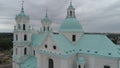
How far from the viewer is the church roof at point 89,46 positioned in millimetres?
27867

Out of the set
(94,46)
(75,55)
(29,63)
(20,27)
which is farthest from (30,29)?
(94,46)

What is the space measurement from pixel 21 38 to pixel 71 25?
1318 centimetres

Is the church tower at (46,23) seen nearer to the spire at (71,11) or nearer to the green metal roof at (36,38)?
the green metal roof at (36,38)

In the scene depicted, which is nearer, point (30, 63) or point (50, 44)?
point (50, 44)

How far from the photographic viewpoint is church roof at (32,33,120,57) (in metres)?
27.9

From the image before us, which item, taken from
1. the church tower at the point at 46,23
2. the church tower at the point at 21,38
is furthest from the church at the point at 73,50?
the church tower at the point at 46,23

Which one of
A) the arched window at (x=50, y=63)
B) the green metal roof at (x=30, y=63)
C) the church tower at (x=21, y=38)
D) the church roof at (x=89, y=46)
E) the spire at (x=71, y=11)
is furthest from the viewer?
the church tower at (x=21, y=38)

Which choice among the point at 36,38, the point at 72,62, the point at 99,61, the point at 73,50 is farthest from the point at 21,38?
the point at 99,61

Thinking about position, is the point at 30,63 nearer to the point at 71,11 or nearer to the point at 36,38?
the point at 36,38

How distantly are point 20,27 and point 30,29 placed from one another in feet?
8.55

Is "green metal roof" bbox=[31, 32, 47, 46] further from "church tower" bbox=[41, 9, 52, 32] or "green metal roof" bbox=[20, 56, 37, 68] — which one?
"church tower" bbox=[41, 9, 52, 32]

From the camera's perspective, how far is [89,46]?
1192 inches

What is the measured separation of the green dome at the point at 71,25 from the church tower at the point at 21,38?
Answer: 10.6 meters

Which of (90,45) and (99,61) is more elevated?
(90,45)
